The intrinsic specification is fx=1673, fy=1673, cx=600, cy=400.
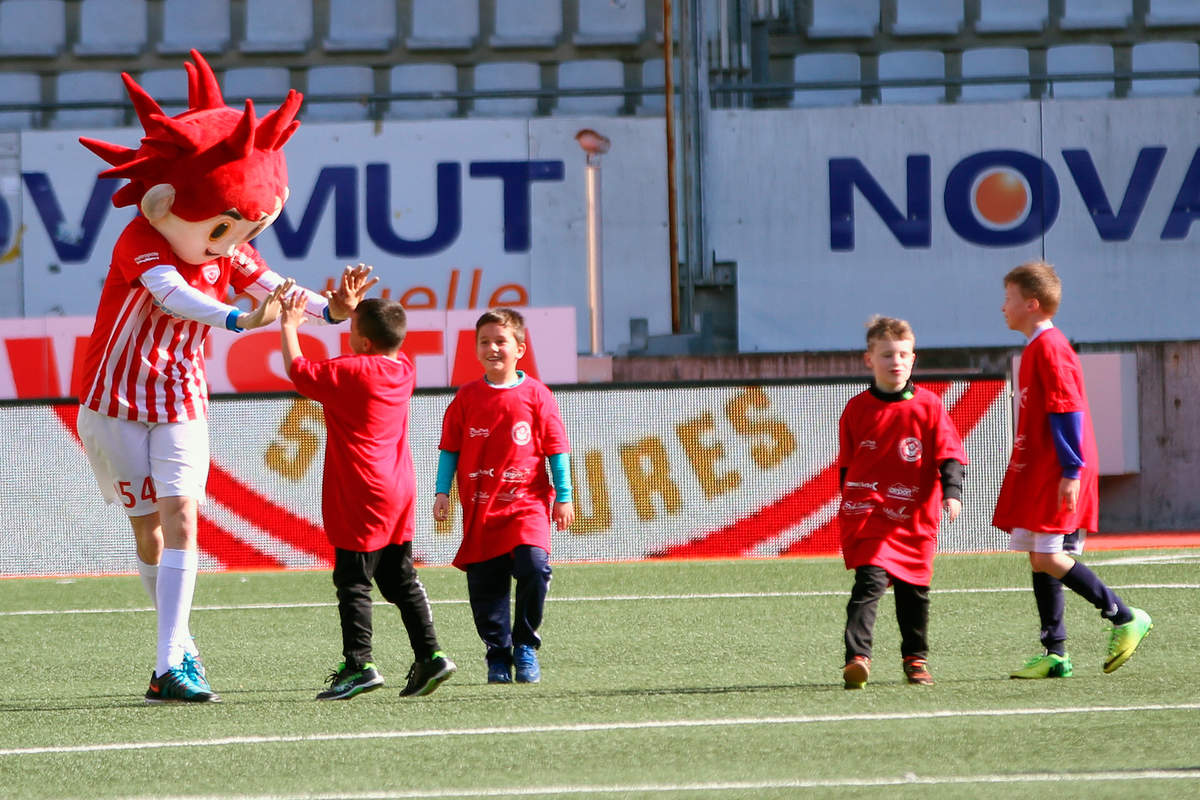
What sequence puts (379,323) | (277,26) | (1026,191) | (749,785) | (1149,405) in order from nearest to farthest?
(749,785), (379,323), (1149,405), (1026,191), (277,26)

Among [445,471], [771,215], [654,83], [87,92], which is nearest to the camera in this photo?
[445,471]

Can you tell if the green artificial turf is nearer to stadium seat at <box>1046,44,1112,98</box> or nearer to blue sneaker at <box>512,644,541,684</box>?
blue sneaker at <box>512,644,541,684</box>

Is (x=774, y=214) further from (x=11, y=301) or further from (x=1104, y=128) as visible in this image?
(x=11, y=301)

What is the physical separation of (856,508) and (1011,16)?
1575cm

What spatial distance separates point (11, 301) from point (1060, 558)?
1565 centimetres

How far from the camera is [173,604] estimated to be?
17.1 feet

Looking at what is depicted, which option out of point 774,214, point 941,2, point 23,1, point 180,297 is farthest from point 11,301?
point 180,297

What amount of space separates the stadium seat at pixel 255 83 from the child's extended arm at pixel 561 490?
14862 millimetres

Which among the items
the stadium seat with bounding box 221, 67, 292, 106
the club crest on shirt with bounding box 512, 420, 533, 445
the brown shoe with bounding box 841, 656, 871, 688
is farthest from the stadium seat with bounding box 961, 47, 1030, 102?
the brown shoe with bounding box 841, 656, 871, 688

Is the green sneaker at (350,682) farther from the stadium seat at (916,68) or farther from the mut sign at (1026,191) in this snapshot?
the stadium seat at (916,68)

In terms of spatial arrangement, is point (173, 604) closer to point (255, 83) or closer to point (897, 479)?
point (897, 479)

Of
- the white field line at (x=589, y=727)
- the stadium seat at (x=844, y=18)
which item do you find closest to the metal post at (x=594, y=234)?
the stadium seat at (x=844, y=18)

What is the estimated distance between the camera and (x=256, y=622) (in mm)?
7715

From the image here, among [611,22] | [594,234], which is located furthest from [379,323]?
[611,22]
